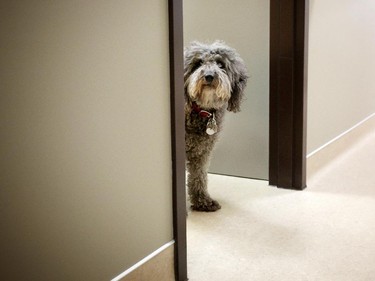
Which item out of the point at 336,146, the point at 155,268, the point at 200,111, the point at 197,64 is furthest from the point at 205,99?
the point at 336,146

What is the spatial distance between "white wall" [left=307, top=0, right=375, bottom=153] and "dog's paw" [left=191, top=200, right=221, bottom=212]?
79cm

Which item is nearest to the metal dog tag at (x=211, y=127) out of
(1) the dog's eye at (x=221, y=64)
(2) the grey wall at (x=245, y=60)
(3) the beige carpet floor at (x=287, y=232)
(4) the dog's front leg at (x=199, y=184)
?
(4) the dog's front leg at (x=199, y=184)

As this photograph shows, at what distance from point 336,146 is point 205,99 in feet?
4.98

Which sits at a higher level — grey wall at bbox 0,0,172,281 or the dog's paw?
grey wall at bbox 0,0,172,281

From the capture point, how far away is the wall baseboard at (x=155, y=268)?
1.44m

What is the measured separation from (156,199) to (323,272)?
2.27 feet

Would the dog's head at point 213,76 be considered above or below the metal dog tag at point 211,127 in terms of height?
above

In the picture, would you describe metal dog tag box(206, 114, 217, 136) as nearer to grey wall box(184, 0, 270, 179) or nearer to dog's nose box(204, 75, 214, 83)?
dog's nose box(204, 75, 214, 83)

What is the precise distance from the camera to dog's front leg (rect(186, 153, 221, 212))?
7.93 feet

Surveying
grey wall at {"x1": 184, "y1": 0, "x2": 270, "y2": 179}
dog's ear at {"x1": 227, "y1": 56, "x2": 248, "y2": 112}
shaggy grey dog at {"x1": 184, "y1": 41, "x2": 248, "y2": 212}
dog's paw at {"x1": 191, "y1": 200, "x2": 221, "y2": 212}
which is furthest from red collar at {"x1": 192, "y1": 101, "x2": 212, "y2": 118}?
grey wall at {"x1": 184, "y1": 0, "x2": 270, "y2": 179}

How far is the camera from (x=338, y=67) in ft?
11.1

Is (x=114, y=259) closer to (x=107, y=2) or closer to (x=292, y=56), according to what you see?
(x=107, y=2)

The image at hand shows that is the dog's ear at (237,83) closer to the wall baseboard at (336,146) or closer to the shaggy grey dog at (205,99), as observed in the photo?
the shaggy grey dog at (205,99)

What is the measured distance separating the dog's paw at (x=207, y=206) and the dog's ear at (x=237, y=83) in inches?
20.2
